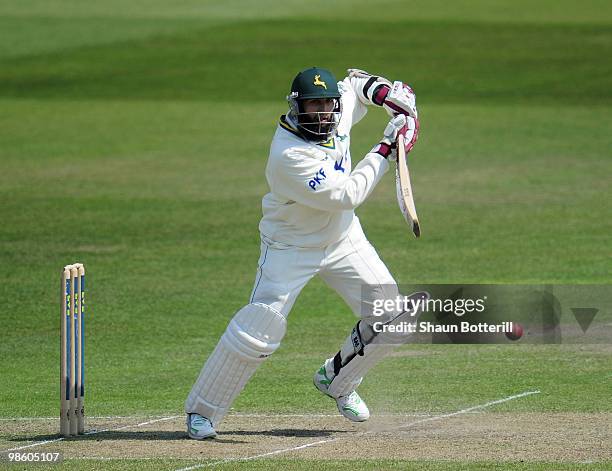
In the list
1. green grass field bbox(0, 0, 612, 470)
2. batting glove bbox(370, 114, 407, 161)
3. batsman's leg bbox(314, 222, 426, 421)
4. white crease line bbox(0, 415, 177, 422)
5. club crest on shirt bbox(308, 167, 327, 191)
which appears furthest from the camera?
green grass field bbox(0, 0, 612, 470)

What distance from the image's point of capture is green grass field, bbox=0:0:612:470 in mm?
8289

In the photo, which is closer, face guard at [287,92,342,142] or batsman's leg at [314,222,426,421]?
face guard at [287,92,342,142]

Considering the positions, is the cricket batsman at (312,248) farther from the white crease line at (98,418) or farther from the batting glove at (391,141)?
the white crease line at (98,418)

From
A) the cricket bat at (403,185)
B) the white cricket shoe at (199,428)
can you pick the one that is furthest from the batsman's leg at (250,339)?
the cricket bat at (403,185)

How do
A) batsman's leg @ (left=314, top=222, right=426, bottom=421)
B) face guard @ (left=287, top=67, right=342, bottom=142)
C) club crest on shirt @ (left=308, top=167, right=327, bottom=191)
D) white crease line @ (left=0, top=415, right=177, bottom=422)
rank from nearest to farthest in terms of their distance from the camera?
1. club crest on shirt @ (left=308, top=167, right=327, bottom=191)
2. face guard @ (left=287, top=67, right=342, bottom=142)
3. batsman's leg @ (left=314, top=222, right=426, bottom=421)
4. white crease line @ (left=0, top=415, right=177, bottom=422)

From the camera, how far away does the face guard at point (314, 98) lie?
7.48 m

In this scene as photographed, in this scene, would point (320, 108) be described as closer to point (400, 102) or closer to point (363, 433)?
point (400, 102)

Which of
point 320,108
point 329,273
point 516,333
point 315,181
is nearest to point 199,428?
point 329,273

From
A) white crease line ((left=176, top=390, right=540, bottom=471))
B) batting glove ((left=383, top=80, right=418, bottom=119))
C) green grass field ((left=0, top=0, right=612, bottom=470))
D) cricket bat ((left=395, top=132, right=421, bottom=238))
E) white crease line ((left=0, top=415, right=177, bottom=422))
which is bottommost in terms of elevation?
green grass field ((left=0, top=0, right=612, bottom=470))

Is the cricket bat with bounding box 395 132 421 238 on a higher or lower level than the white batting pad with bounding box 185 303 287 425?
higher

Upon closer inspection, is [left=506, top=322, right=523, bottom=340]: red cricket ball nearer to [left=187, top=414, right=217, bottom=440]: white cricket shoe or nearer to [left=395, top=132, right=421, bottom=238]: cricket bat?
[left=395, top=132, right=421, bottom=238]: cricket bat

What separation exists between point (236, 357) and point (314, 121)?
143 cm

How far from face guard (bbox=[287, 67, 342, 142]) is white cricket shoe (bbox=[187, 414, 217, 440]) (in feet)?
5.70

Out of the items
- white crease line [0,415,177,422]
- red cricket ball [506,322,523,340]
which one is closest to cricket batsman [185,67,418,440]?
white crease line [0,415,177,422]
